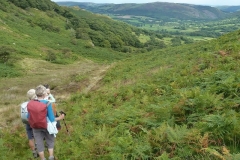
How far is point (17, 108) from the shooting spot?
16.5 metres

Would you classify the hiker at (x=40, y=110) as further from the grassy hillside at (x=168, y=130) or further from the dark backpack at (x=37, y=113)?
the grassy hillside at (x=168, y=130)

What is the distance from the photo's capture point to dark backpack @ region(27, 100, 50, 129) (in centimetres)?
707

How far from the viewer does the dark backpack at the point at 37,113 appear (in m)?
7.07

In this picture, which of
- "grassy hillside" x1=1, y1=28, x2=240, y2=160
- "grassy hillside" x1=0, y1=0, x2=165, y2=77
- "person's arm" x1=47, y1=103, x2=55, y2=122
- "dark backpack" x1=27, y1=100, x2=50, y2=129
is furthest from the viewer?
"grassy hillside" x1=0, y1=0, x2=165, y2=77

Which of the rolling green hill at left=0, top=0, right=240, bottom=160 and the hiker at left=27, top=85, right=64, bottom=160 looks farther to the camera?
the hiker at left=27, top=85, right=64, bottom=160

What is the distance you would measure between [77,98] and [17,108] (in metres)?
3.73

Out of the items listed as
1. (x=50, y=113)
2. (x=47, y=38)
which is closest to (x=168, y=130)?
(x=50, y=113)

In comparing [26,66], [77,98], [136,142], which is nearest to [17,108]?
[77,98]

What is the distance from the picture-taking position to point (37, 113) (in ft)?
23.4

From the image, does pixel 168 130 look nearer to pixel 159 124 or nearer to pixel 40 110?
pixel 159 124

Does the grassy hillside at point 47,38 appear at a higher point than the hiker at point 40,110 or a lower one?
lower

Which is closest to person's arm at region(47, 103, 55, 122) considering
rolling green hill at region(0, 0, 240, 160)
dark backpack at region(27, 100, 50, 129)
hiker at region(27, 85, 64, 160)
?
hiker at region(27, 85, 64, 160)

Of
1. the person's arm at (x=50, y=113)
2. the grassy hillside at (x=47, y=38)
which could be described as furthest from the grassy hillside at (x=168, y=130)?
the grassy hillside at (x=47, y=38)

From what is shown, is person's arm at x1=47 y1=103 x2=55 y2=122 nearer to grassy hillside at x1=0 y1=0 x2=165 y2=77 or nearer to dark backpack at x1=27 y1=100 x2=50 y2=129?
dark backpack at x1=27 y1=100 x2=50 y2=129
